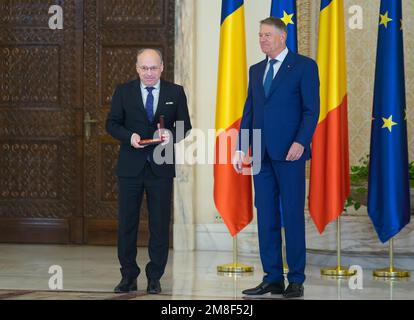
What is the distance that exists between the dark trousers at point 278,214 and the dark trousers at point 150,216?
2.11ft

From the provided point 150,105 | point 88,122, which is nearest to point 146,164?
point 150,105

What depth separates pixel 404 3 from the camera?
9297 millimetres

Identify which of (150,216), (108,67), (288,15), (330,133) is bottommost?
(150,216)

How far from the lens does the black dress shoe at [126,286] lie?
20.7 feet

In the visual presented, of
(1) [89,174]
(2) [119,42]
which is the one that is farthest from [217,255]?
(2) [119,42]

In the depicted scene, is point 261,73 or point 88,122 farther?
point 88,122

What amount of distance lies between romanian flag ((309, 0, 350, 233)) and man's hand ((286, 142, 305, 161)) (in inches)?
59.3

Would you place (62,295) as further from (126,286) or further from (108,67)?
(108,67)

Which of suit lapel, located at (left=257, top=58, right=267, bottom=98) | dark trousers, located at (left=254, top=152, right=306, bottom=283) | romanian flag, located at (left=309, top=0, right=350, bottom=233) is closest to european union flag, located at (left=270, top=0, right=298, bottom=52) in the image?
romanian flag, located at (left=309, top=0, right=350, bottom=233)

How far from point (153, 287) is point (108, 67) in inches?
155

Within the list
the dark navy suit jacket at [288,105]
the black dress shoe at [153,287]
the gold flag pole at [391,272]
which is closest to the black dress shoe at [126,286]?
the black dress shoe at [153,287]

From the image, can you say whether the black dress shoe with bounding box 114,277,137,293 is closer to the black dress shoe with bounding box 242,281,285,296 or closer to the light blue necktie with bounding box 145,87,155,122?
the black dress shoe with bounding box 242,281,285,296

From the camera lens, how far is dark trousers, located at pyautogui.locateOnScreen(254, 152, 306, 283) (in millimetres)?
6219

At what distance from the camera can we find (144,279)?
7.05 metres
